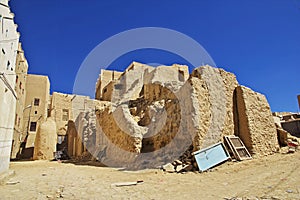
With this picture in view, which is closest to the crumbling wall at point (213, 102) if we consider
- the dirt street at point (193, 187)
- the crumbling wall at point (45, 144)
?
the dirt street at point (193, 187)

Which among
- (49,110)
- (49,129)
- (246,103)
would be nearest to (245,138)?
(246,103)

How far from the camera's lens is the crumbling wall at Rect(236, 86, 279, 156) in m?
7.92

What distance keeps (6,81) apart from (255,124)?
8508mm

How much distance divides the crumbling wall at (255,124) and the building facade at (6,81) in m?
7.86

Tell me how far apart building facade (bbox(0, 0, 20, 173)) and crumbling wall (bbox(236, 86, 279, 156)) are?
7.86 m

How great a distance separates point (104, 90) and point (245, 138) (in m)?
19.0

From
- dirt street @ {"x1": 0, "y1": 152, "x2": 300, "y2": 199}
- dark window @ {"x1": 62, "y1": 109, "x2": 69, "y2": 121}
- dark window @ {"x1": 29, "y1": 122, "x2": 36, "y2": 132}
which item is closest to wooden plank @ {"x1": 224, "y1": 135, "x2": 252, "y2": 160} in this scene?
dirt street @ {"x1": 0, "y1": 152, "x2": 300, "y2": 199}

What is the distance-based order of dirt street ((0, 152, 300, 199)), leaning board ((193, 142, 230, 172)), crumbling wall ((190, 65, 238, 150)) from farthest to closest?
crumbling wall ((190, 65, 238, 150)) < leaning board ((193, 142, 230, 172)) < dirt street ((0, 152, 300, 199))

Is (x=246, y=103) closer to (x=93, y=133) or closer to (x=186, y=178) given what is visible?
(x=186, y=178)

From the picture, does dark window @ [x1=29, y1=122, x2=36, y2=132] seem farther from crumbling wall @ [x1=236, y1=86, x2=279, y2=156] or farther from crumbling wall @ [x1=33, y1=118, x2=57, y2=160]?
crumbling wall @ [x1=236, y1=86, x2=279, y2=156]

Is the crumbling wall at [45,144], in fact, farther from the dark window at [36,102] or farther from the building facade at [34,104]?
the dark window at [36,102]

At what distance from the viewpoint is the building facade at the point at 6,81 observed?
247 inches

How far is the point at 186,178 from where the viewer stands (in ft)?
18.7

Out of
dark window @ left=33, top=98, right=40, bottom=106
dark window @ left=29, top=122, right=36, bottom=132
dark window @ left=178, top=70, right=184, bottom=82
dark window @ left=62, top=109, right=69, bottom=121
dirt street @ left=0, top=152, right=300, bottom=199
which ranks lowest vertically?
dirt street @ left=0, top=152, right=300, bottom=199
